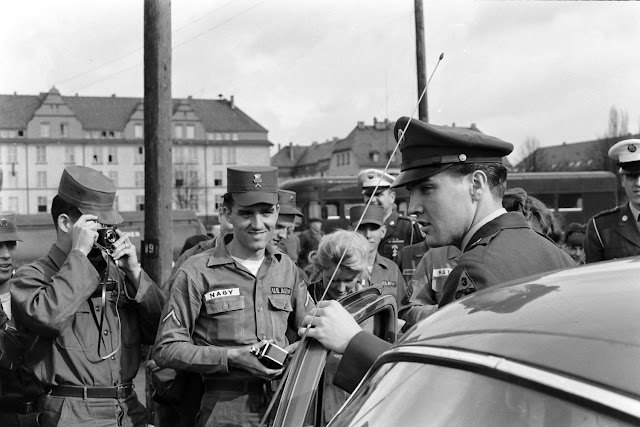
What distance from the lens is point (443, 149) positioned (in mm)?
2871

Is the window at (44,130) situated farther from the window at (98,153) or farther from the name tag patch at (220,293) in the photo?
the name tag patch at (220,293)

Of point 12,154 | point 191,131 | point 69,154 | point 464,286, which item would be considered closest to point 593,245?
point 464,286

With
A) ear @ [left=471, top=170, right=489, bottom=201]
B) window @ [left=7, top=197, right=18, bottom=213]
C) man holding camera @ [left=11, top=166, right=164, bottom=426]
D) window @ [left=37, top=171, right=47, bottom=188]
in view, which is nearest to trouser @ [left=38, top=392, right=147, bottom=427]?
man holding camera @ [left=11, top=166, right=164, bottom=426]

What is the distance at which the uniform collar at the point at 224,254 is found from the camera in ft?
13.7

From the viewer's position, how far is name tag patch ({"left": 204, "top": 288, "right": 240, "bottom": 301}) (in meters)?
4.02

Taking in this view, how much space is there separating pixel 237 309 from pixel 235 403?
465 mm

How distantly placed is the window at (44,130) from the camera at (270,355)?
88.9 metres

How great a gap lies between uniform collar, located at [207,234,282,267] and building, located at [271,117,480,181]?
2622 inches

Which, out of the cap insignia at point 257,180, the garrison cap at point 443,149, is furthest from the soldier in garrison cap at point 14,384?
the garrison cap at point 443,149

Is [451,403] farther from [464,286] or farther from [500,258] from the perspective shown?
[500,258]

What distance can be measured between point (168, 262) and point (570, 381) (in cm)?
628

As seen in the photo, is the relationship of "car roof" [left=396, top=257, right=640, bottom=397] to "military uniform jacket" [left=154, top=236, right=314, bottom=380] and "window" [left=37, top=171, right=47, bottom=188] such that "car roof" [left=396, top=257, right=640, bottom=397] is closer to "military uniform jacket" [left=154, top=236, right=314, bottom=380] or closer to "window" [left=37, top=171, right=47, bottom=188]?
"military uniform jacket" [left=154, top=236, right=314, bottom=380]

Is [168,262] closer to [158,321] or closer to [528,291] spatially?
[158,321]

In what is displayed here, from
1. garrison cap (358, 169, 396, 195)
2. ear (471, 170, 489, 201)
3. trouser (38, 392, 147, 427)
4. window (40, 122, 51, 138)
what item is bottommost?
trouser (38, 392, 147, 427)
